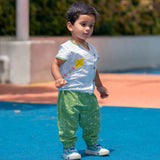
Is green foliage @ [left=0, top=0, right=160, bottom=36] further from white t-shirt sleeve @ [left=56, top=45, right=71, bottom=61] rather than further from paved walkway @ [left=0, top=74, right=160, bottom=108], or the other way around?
white t-shirt sleeve @ [left=56, top=45, right=71, bottom=61]

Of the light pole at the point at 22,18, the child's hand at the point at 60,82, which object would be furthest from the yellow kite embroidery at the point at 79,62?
the light pole at the point at 22,18

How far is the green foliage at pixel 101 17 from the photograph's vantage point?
16.1m

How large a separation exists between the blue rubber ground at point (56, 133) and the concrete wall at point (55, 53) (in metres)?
4.20

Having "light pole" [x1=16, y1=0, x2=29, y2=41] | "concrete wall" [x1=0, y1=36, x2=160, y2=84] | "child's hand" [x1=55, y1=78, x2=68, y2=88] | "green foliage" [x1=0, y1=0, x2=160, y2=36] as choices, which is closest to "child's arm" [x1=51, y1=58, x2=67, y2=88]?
"child's hand" [x1=55, y1=78, x2=68, y2=88]

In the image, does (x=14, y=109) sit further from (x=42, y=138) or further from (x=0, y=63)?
(x=0, y=63)

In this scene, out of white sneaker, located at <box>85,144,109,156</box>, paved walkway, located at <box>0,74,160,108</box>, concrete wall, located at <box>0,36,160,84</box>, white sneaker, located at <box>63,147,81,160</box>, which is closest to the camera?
white sneaker, located at <box>63,147,81,160</box>

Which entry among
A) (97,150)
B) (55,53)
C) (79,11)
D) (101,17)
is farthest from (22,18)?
(97,150)

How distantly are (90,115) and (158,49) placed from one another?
57.2 feet

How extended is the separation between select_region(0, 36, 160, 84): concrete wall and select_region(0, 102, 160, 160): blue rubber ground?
4.20m

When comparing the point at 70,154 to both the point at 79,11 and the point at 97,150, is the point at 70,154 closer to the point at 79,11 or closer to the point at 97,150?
the point at 97,150

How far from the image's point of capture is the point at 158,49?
22703 mm

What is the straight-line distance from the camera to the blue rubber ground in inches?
230

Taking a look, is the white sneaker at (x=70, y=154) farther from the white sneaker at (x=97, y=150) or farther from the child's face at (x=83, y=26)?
the child's face at (x=83, y=26)

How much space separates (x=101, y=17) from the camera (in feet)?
64.5
